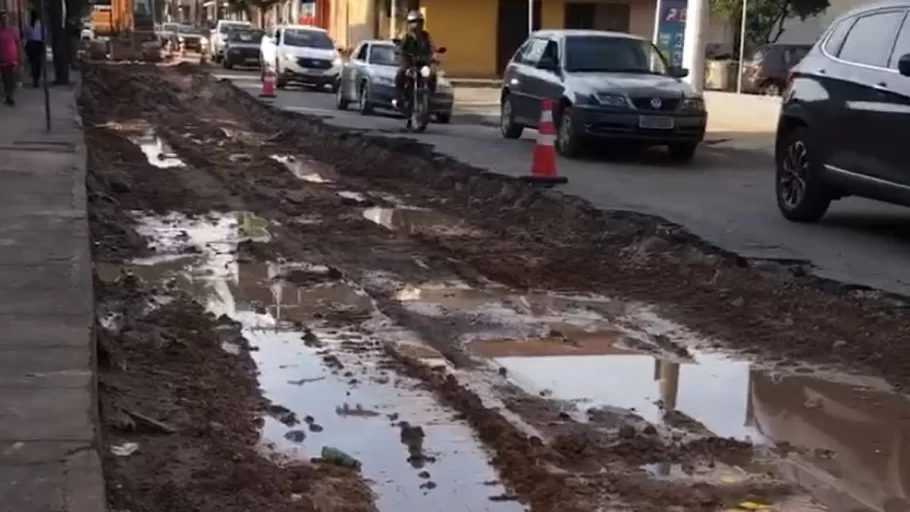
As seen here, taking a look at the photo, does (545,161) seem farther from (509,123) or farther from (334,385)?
(334,385)

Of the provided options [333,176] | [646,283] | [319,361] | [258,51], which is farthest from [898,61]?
[258,51]

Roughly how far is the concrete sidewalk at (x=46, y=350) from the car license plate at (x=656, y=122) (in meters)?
7.16

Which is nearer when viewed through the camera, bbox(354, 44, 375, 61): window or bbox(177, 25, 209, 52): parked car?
bbox(354, 44, 375, 61): window

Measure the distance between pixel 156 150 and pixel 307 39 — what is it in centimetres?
1772

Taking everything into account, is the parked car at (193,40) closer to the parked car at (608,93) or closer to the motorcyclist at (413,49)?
the motorcyclist at (413,49)

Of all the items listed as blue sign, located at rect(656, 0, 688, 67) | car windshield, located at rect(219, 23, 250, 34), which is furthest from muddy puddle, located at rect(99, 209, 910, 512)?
car windshield, located at rect(219, 23, 250, 34)

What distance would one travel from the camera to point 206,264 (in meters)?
10.2

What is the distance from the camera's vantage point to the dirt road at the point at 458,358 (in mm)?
5453

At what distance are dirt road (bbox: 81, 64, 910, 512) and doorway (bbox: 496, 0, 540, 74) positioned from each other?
117 ft

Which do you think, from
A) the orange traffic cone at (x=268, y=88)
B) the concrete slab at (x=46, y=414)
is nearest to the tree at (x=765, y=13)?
the orange traffic cone at (x=268, y=88)

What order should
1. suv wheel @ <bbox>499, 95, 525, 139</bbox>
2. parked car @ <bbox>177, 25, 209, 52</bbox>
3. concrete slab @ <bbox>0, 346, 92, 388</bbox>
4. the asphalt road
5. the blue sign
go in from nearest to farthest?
1. concrete slab @ <bbox>0, 346, 92, 388</bbox>
2. the asphalt road
3. suv wheel @ <bbox>499, 95, 525, 139</bbox>
4. the blue sign
5. parked car @ <bbox>177, 25, 209, 52</bbox>

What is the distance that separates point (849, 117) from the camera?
427 inches

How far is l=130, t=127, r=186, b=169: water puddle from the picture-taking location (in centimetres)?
1738

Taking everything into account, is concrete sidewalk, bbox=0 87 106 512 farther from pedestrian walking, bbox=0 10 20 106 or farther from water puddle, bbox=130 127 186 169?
pedestrian walking, bbox=0 10 20 106
